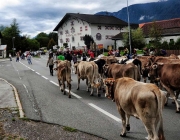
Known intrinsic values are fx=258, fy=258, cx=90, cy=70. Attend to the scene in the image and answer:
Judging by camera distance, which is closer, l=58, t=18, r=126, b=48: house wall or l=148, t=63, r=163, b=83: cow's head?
l=148, t=63, r=163, b=83: cow's head

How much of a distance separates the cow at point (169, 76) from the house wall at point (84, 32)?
170 feet

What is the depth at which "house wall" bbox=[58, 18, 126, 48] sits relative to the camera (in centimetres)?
6481

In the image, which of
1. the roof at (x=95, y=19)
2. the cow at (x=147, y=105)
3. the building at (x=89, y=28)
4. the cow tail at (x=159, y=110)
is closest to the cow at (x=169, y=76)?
the cow at (x=147, y=105)

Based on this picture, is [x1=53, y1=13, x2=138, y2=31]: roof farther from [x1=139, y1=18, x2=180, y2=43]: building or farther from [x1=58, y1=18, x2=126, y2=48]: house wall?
[x1=139, y1=18, x2=180, y2=43]: building

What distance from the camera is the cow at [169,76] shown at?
8.70m

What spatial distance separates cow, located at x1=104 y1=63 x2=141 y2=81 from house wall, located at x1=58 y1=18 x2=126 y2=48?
165ft

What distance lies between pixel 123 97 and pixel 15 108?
5.01 meters

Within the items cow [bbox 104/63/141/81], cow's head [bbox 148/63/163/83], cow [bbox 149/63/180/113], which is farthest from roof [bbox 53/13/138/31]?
cow [bbox 149/63/180/113]

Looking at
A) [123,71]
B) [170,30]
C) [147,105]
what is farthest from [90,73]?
[170,30]

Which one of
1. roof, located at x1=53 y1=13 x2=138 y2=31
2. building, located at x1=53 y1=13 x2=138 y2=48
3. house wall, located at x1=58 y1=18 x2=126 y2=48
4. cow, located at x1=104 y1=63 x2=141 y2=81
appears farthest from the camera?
house wall, located at x1=58 y1=18 x2=126 y2=48

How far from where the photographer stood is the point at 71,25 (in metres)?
69.6

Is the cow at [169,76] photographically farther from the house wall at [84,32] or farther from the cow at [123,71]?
the house wall at [84,32]

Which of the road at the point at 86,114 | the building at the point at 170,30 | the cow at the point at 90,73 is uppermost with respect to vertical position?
the building at the point at 170,30

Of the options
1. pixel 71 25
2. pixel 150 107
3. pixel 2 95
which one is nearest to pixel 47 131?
pixel 150 107
